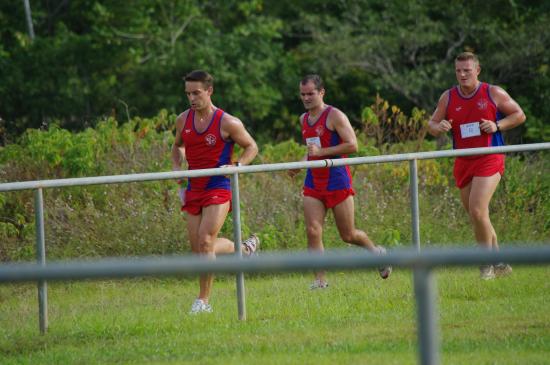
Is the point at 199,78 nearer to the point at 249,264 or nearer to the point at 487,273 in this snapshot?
the point at 487,273

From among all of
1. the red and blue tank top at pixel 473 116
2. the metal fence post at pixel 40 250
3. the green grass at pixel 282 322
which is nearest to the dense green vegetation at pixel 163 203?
the green grass at pixel 282 322

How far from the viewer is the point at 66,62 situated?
1139 inches

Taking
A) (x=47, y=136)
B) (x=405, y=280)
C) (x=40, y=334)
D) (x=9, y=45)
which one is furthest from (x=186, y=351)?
(x=9, y=45)

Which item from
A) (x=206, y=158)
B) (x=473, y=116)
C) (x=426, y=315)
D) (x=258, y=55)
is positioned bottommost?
(x=426, y=315)

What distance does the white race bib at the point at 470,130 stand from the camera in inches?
398

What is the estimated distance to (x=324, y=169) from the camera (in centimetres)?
1023

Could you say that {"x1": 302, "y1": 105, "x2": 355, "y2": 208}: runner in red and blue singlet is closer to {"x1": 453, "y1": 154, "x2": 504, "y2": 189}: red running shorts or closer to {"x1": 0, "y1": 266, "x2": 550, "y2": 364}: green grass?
{"x1": 0, "y1": 266, "x2": 550, "y2": 364}: green grass

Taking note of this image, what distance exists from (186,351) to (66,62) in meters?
22.6

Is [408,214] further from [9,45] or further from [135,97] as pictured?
[9,45]

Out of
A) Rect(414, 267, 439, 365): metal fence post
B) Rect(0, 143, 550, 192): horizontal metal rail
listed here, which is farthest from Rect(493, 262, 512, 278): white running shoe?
Rect(414, 267, 439, 365): metal fence post

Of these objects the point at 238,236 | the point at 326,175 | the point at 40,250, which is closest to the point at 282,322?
the point at 238,236

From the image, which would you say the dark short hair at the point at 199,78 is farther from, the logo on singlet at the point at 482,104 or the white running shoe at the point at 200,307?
the logo on singlet at the point at 482,104

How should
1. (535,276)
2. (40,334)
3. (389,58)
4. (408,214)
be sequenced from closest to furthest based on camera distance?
(40,334) → (535,276) → (408,214) → (389,58)

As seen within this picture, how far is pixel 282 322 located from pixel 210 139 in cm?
188
